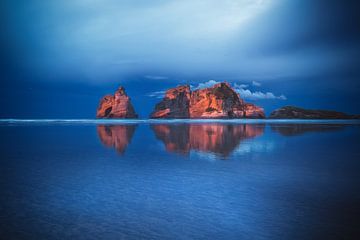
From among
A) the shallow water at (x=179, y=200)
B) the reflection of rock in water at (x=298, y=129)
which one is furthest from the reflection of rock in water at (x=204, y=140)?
the shallow water at (x=179, y=200)

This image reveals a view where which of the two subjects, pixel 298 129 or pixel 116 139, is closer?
pixel 116 139

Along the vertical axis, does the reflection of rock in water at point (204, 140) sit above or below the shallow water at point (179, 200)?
above

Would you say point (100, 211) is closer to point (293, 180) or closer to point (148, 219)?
point (148, 219)

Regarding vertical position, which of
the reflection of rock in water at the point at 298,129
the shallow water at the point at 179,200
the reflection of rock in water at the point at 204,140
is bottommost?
the shallow water at the point at 179,200

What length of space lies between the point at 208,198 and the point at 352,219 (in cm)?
369

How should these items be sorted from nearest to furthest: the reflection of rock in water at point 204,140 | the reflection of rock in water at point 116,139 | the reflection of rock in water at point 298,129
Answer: the reflection of rock in water at point 204,140, the reflection of rock in water at point 116,139, the reflection of rock in water at point 298,129

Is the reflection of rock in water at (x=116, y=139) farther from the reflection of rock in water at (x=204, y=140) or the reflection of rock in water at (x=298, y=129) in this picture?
the reflection of rock in water at (x=298, y=129)

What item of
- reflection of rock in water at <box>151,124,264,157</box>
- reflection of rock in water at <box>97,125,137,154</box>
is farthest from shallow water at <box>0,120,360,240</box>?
reflection of rock in water at <box>97,125,137,154</box>

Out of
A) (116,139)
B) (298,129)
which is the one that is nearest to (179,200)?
(116,139)

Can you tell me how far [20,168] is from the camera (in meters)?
12.3

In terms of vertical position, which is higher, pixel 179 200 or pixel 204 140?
pixel 204 140

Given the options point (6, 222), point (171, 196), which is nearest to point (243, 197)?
point (171, 196)

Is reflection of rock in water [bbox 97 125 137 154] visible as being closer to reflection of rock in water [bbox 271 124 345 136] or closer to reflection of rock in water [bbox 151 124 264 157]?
reflection of rock in water [bbox 151 124 264 157]

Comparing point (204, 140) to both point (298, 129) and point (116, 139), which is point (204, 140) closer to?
point (116, 139)
